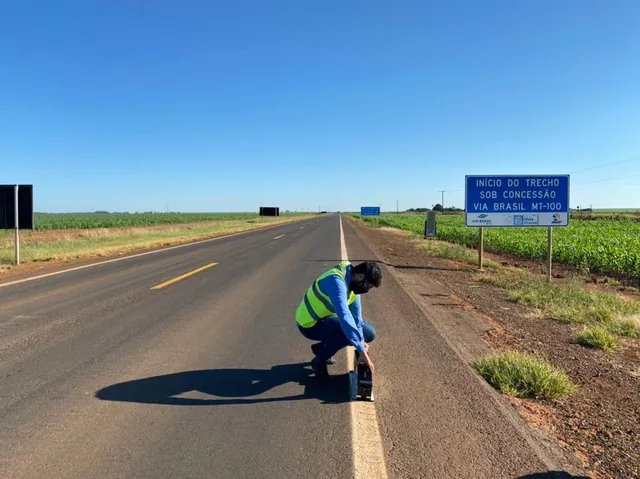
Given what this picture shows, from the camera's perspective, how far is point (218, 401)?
4340 millimetres

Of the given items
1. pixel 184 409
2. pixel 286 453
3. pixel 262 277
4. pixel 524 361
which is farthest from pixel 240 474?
pixel 262 277

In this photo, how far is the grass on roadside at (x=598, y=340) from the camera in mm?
6512

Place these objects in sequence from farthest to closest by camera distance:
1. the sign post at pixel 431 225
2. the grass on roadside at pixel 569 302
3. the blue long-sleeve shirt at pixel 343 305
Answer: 1. the sign post at pixel 431 225
2. the grass on roadside at pixel 569 302
3. the blue long-sleeve shirt at pixel 343 305

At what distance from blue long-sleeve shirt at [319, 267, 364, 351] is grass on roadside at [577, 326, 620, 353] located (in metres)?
4.05

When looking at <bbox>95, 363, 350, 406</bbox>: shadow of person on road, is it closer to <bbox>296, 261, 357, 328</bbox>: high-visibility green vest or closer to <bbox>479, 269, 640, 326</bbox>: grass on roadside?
<bbox>296, 261, 357, 328</bbox>: high-visibility green vest

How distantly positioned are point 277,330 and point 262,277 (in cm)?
571

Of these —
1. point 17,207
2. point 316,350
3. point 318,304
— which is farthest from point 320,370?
point 17,207

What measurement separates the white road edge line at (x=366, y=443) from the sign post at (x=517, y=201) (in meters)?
11.5

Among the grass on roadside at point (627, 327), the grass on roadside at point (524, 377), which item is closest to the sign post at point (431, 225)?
the grass on roadside at point (627, 327)

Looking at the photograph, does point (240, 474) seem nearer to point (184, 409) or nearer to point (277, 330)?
point (184, 409)

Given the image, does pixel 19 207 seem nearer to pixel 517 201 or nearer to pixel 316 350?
pixel 316 350

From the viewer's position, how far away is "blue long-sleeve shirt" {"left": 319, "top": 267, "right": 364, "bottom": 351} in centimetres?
422

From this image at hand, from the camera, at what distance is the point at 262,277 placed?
12.7 metres

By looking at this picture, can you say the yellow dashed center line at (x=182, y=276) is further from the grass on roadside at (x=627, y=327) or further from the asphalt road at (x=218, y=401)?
the grass on roadside at (x=627, y=327)
